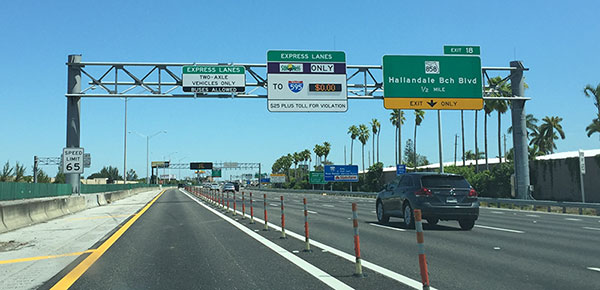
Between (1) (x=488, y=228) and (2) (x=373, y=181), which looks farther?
(2) (x=373, y=181)

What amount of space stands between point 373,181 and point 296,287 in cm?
5914

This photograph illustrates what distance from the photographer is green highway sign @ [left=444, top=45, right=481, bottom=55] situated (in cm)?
2827

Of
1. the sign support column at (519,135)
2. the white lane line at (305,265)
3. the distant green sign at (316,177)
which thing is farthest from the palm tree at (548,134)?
the white lane line at (305,265)

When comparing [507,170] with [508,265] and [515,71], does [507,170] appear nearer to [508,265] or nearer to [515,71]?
[515,71]

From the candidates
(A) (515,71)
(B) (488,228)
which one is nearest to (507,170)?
(A) (515,71)

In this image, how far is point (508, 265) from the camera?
8.65 m

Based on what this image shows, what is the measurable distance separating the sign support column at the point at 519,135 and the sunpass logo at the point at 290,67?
41.2 ft

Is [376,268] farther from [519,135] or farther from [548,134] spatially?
[548,134]

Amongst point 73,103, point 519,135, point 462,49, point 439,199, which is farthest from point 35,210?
point 519,135

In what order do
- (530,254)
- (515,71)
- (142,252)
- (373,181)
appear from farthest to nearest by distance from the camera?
(373,181) → (515,71) → (142,252) → (530,254)

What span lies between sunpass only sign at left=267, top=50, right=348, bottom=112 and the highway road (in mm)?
13669

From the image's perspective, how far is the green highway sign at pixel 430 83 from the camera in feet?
89.5

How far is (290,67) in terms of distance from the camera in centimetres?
2789

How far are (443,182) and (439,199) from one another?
0.65 metres
